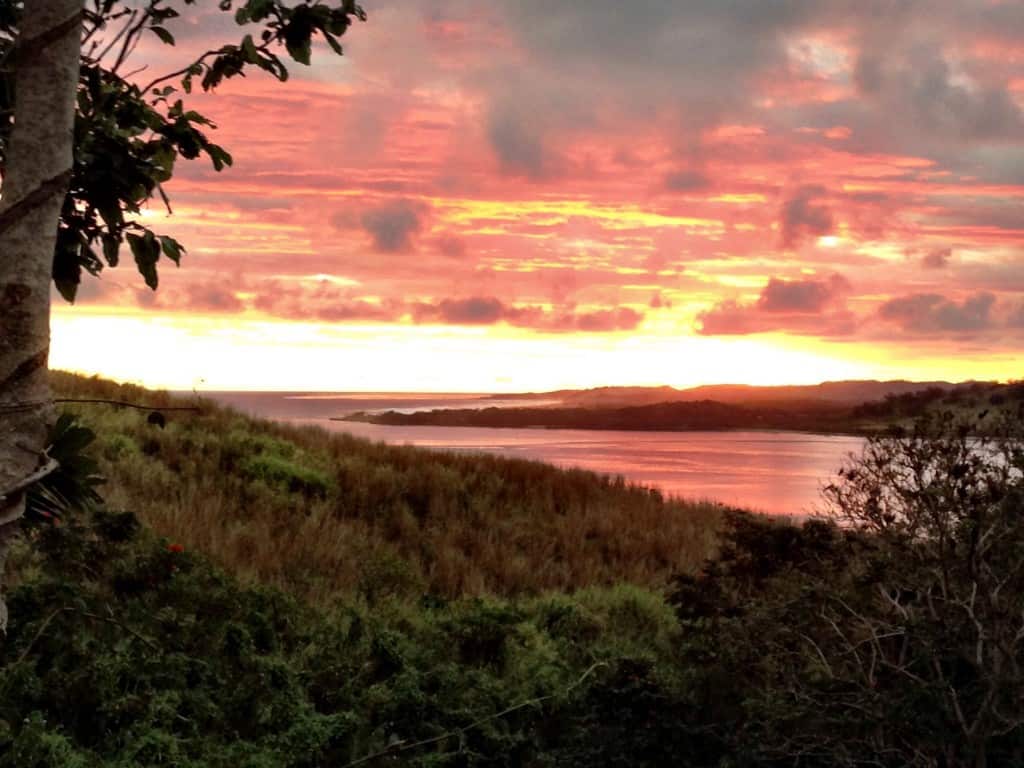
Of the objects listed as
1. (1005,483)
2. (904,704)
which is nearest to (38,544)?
(904,704)

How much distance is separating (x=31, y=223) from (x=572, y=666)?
4951 mm

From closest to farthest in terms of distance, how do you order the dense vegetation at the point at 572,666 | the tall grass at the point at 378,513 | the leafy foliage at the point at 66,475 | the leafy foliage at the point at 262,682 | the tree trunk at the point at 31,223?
the tree trunk at the point at 31,223, the leafy foliage at the point at 66,475, the dense vegetation at the point at 572,666, the leafy foliage at the point at 262,682, the tall grass at the point at 378,513

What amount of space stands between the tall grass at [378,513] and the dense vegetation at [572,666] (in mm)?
2466

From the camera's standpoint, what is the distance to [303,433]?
19453 mm

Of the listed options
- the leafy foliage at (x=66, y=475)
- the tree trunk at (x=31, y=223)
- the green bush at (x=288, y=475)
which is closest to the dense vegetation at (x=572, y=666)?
the leafy foliage at (x=66, y=475)

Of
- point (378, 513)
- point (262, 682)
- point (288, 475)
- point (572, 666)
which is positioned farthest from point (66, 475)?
point (288, 475)

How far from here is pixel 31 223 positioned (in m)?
3.05

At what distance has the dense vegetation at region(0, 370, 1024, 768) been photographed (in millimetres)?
4707

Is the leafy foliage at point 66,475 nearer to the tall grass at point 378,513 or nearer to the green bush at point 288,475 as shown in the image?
the tall grass at point 378,513

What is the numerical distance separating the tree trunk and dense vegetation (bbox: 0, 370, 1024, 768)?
1750 millimetres

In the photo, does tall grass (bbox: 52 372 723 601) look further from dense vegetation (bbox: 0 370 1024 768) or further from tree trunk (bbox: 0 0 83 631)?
tree trunk (bbox: 0 0 83 631)

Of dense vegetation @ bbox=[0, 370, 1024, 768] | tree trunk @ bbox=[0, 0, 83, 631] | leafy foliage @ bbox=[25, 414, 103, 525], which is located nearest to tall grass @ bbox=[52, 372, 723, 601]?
dense vegetation @ bbox=[0, 370, 1024, 768]

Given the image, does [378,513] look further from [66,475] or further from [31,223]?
[31,223]

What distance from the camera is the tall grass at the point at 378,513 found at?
10.3 m
